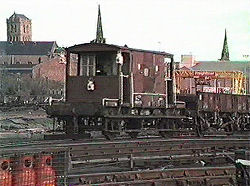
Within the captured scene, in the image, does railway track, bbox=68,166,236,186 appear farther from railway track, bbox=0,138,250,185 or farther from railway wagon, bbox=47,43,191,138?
railway wagon, bbox=47,43,191,138

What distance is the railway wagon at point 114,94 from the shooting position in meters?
19.9

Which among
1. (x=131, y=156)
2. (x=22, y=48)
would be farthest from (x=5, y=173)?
(x=22, y=48)

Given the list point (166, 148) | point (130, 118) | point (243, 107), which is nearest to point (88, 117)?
point (130, 118)

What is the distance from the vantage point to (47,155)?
32.8ft

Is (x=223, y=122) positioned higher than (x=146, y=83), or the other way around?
(x=146, y=83)

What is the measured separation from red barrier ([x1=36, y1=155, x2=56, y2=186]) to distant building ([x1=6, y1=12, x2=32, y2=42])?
125 m

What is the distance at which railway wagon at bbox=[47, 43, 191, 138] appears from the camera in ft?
65.4

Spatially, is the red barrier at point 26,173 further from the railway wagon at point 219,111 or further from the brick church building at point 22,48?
the brick church building at point 22,48

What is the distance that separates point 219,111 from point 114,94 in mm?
8875

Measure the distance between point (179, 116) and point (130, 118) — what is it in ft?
10.1

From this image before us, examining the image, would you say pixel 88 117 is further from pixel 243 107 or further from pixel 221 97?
pixel 243 107

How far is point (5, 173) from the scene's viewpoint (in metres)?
9.29

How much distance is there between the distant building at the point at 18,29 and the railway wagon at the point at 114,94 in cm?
11377

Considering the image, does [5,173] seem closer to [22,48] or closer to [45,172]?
[45,172]
